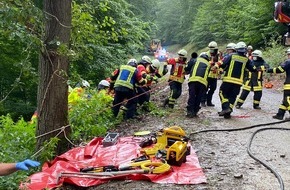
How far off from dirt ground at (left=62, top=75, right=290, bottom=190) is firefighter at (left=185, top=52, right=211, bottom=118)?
349 mm

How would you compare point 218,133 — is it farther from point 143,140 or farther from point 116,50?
point 116,50

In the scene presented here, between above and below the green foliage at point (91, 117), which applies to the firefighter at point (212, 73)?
above

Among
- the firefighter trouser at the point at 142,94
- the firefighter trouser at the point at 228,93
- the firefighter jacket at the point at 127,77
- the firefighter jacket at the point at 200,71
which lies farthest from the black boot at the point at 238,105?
the firefighter jacket at the point at 127,77

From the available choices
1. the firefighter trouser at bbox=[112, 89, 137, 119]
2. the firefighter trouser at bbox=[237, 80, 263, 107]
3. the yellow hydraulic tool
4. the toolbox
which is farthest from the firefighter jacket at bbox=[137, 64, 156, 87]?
the yellow hydraulic tool

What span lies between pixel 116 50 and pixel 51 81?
10.00 metres

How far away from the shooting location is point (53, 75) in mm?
6504

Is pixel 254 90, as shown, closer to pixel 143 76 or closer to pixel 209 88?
pixel 209 88

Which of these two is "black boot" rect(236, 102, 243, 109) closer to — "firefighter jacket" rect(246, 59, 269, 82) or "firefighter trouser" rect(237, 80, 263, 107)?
"firefighter trouser" rect(237, 80, 263, 107)

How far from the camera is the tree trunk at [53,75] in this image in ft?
20.8

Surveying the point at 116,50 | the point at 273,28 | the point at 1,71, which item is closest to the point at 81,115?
the point at 1,71

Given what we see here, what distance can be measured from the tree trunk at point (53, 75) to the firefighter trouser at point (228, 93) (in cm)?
403

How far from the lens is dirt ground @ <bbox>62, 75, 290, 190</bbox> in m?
4.84

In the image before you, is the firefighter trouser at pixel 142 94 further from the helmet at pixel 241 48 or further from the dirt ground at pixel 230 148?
the helmet at pixel 241 48

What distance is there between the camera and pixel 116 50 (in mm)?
16375
